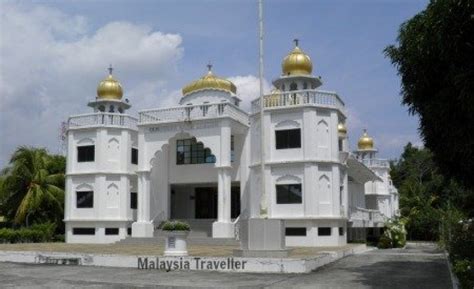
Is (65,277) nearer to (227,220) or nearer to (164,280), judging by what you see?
(164,280)

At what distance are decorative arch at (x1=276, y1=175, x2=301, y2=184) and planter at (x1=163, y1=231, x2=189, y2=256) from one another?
9809 millimetres

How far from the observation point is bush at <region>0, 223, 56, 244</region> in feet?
100

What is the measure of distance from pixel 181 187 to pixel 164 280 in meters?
19.7

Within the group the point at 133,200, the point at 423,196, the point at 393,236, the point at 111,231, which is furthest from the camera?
the point at 423,196

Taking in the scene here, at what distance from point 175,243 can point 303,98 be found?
11.7m

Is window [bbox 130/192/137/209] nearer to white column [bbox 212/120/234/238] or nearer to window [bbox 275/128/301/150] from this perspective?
white column [bbox 212/120/234/238]

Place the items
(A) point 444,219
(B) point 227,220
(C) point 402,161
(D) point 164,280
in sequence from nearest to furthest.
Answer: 1. (D) point 164,280
2. (A) point 444,219
3. (B) point 227,220
4. (C) point 402,161

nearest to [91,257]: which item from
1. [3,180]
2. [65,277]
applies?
[65,277]

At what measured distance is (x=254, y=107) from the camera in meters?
28.5

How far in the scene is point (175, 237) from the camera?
60.1 ft

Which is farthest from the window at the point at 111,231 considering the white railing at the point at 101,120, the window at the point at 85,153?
the white railing at the point at 101,120

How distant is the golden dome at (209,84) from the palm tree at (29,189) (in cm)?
1055

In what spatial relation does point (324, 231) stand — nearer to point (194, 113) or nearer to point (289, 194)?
point (289, 194)

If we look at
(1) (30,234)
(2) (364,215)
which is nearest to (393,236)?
(2) (364,215)
